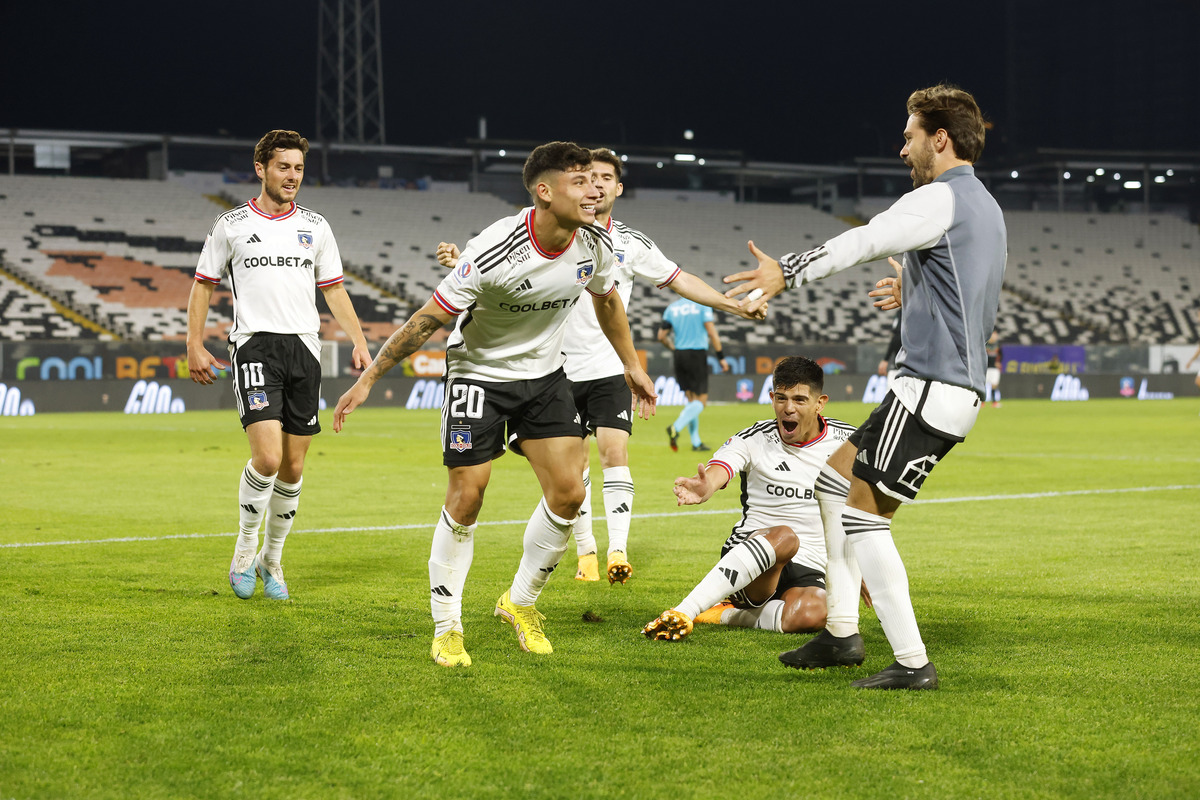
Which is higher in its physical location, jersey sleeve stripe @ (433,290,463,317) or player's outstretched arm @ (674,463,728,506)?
jersey sleeve stripe @ (433,290,463,317)

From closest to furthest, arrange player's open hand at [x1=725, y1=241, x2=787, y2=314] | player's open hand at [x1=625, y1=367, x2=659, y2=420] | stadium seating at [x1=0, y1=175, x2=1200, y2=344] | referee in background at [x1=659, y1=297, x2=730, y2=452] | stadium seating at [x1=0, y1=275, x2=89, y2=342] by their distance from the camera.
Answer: player's open hand at [x1=725, y1=241, x2=787, y2=314]
player's open hand at [x1=625, y1=367, x2=659, y2=420]
referee in background at [x1=659, y1=297, x2=730, y2=452]
stadium seating at [x1=0, y1=275, x2=89, y2=342]
stadium seating at [x1=0, y1=175, x2=1200, y2=344]

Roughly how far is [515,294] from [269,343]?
2.09m

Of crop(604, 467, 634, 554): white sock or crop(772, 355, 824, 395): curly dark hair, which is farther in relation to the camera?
crop(604, 467, 634, 554): white sock

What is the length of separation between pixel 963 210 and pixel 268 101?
56.2 meters

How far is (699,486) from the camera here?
16.4 feet

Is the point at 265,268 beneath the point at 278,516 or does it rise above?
above

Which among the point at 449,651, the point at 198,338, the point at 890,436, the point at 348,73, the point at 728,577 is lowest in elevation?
the point at 449,651

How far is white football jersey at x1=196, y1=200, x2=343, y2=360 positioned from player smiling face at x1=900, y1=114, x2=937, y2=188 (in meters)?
3.26

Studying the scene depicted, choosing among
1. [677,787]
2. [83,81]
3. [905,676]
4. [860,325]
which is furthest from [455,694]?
[83,81]

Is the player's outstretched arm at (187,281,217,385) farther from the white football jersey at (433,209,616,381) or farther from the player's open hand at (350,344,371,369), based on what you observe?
the white football jersey at (433,209,616,381)

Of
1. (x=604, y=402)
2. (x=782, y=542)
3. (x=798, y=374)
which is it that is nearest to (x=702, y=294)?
(x=798, y=374)

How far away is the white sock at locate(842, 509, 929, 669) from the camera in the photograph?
167 inches

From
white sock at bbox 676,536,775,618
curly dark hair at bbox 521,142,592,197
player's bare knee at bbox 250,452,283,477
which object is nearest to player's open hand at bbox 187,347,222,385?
player's bare knee at bbox 250,452,283,477

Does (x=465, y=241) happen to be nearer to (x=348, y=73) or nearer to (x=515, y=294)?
(x=348, y=73)
